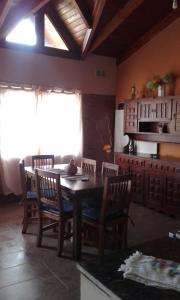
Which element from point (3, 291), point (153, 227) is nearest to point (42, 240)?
point (3, 291)

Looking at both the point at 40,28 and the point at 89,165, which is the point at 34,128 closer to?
the point at 89,165

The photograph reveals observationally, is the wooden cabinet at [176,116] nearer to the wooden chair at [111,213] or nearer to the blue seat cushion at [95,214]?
the wooden chair at [111,213]

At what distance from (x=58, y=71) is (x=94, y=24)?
1.08m

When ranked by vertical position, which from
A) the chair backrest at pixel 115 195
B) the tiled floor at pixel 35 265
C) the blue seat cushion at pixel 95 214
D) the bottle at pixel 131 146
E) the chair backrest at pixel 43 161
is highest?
the bottle at pixel 131 146

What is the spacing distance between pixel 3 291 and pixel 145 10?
4.52 m

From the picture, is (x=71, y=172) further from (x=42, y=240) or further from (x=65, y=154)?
(x=65, y=154)

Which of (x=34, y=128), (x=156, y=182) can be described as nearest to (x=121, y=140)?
(x=156, y=182)

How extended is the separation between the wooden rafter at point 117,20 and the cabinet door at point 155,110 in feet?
4.60

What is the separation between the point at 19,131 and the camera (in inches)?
200

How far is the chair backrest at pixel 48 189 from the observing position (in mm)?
2990

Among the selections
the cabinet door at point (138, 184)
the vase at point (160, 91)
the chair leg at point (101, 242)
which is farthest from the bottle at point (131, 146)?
the chair leg at point (101, 242)

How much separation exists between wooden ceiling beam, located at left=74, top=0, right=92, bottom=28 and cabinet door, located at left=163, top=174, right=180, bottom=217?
116 inches

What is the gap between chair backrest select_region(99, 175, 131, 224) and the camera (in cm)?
287

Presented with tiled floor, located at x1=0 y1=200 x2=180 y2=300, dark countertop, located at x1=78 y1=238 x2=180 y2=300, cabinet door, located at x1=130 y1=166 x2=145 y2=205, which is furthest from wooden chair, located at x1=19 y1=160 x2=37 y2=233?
dark countertop, located at x1=78 y1=238 x2=180 y2=300
